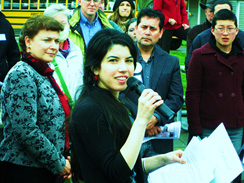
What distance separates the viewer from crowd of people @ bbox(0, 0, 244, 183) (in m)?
1.76

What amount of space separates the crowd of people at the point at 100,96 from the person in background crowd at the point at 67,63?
1 cm

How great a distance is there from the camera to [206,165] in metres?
1.81

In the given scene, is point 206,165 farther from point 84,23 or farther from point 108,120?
point 84,23

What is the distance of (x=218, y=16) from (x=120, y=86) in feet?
8.10

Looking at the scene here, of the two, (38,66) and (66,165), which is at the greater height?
(38,66)

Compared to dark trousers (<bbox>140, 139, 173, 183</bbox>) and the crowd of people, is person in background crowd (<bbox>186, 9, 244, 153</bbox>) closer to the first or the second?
the crowd of people

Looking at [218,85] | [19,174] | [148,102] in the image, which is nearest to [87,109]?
[148,102]

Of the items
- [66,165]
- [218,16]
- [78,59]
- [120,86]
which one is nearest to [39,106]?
[66,165]

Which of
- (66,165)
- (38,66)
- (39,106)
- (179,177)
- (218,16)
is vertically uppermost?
(218,16)

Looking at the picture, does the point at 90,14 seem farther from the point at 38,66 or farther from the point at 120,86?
the point at 120,86

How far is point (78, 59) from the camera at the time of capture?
4.01 m

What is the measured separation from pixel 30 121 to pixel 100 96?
0.84 metres

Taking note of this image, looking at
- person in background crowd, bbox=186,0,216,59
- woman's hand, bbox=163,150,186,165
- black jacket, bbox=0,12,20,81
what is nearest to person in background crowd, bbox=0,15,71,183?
woman's hand, bbox=163,150,186,165

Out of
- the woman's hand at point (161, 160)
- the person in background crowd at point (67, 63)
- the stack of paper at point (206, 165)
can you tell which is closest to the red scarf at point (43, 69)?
the person in background crowd at point (67, 63)
